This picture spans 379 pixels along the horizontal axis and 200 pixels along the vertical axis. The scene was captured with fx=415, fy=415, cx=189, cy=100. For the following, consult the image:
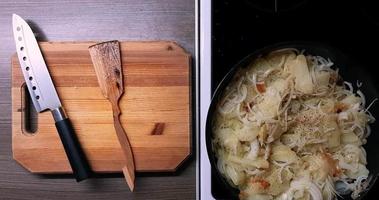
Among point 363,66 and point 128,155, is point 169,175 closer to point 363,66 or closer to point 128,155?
point 128,155

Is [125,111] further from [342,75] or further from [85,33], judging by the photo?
[342,75]

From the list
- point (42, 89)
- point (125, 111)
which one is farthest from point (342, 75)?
point (42, 89)

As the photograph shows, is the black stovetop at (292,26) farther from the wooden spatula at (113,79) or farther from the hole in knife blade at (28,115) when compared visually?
the hole in knife blade at (28,115)

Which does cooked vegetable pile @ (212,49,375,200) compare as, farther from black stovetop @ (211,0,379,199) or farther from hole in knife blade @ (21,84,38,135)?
hole in knife blade @ (21,84,38,135)

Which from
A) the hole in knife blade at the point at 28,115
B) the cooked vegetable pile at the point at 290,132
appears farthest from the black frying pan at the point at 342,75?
the hole in knife blade at the point at 28,115

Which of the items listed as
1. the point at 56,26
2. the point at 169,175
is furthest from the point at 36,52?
the point at 169,175

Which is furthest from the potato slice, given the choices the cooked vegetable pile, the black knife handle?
the black knife handle

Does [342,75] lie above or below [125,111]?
above

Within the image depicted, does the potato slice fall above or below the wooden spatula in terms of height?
above
